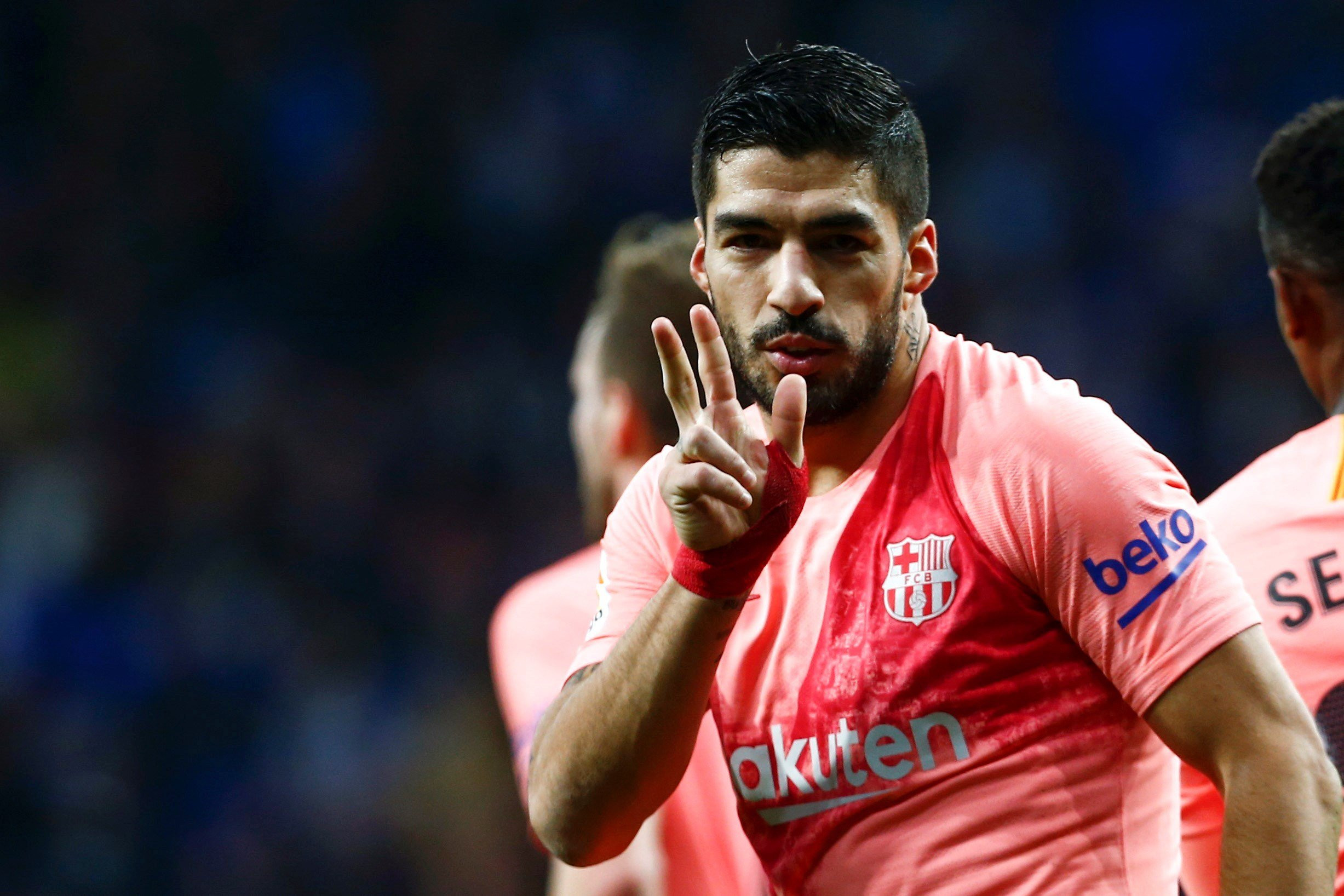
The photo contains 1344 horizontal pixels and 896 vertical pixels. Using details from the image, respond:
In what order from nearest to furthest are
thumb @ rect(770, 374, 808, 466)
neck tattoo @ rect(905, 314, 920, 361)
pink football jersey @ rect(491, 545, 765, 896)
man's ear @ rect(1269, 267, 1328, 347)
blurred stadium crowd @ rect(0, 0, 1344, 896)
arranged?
thumb @ rect(770, 374, 808, 466)
neck tattoo @ rect(905, 314, 920, 361)
man's ear @ rect(1269, 267, 1328, 347)
pink football jersey @ rect(491, 545, 765, 896)
blurred stadium crowd @ rect(0, 0, 1344, 896)

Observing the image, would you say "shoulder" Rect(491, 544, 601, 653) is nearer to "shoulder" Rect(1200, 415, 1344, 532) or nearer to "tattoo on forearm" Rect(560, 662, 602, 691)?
"tattoo on forearm" Rect(560, 662, 602, 691)

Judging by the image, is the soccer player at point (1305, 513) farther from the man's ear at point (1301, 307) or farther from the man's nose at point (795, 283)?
the man's nose at point (795, 283)

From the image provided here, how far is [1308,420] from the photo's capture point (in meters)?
6.74

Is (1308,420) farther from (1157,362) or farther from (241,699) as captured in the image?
(241,699)

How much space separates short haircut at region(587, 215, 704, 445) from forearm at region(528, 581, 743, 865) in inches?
57.7

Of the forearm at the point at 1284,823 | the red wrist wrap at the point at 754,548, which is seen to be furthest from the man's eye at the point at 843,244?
the forearm at the point at 1284,823

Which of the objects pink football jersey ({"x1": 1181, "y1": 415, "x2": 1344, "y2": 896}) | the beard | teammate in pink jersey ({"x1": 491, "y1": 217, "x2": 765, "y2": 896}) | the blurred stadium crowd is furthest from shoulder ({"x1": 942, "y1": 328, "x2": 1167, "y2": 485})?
the blurred stadium crowd

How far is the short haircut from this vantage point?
365cm

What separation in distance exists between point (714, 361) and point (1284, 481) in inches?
49.6

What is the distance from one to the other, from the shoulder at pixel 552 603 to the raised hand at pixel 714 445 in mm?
1356

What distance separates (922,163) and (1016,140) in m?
5.36

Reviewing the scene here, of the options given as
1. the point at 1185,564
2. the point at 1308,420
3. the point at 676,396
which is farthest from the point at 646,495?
the point at 1308,420

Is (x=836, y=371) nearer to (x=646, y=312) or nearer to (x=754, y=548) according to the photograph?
(x=754, y=548)

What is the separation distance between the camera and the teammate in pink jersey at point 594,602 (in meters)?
3.11
